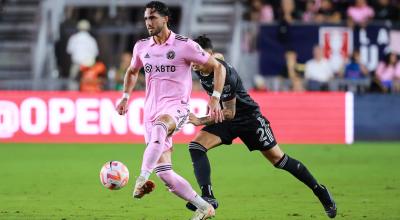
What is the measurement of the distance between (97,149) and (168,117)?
1067 centimetres

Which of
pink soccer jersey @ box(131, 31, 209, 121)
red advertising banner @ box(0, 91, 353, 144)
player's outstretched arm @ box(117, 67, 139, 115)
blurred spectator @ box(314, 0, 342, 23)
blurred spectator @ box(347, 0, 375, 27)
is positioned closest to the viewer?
pink soccer jersey @ box(131, 31, 209, 121)

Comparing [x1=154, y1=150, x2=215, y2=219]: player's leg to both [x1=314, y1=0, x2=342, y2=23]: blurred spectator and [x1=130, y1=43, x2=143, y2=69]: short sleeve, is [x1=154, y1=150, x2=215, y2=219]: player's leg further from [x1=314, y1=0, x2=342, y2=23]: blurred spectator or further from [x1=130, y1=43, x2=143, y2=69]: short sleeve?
[x1=314, y1=0, x2=342, y2=23]: blurred spectator

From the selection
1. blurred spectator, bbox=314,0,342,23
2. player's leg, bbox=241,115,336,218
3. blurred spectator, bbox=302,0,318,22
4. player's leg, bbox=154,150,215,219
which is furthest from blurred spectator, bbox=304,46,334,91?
player's leg, bbox=154,150,215,219

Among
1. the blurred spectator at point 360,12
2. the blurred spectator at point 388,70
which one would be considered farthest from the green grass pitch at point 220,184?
the blurred spectator at point 360,12

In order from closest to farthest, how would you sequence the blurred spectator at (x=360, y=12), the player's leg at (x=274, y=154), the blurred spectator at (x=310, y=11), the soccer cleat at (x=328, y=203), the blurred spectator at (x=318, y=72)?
1. the soccer cleat at (x=328, y=203)
2. the player's leg at (x=274, y=154)
3. the blurred spectator at (x=318, y=72)
4. the blurred spectator at (x=360, y=12)
5. the blurred spectator at (x=310, y=11)

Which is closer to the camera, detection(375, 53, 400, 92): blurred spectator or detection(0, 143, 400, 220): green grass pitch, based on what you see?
detection(0, 143, 400, 220): green grass pitch

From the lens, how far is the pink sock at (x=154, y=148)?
9297 mm

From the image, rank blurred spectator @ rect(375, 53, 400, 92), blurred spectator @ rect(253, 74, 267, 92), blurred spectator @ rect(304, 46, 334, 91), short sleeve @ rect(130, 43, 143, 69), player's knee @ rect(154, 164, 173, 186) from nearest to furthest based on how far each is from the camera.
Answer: player's knee @ rect(154, 164, 173, 186) → short sleeve @ rect(130, 43, 143, 69) → blurred spectator @ rect(253, 74, 267, 92) → blurred spectator @ rect(304, 46, 334, 91) → blurred spectator @ rect(375, 53, 400, 92)

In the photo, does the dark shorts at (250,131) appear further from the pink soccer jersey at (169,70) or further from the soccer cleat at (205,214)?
the soccer cleat at (205,214)

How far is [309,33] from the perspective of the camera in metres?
23.2

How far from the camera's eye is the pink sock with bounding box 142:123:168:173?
9297 millimetres

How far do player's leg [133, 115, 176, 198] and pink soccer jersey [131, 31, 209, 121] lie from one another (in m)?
0.17

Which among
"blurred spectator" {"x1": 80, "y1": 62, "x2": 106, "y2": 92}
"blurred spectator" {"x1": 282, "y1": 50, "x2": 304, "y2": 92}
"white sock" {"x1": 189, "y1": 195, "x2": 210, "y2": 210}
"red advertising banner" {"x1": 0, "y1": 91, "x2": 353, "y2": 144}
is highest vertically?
"white sock" {"x1": 189, "y1": 195, "x2": 210, "y2": 210}

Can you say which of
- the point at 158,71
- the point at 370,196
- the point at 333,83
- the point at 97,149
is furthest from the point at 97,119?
the point at 158,71
